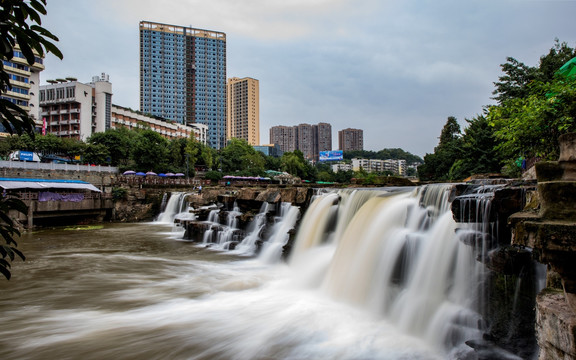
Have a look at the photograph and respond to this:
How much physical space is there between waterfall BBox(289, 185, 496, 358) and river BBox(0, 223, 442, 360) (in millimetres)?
398

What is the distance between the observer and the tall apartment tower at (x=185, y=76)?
Answer: 117062 millimetres

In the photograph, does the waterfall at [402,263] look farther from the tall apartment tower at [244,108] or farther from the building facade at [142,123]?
the tall apartment tower at [244,108]

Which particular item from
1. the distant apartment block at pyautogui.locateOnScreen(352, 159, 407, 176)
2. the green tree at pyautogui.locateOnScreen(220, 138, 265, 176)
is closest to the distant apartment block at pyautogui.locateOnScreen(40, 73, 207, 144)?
the green tree at pyautogui.locateOnScreen(220, 138, 265, 176)

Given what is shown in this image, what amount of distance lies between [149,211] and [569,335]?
33.4m

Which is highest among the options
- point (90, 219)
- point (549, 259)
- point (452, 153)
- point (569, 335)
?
point (452, 153)

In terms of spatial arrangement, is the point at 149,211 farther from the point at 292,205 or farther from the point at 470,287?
the point at 470,287

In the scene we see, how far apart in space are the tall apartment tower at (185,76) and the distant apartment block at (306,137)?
68.7m

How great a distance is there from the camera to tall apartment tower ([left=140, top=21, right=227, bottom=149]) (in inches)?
4609

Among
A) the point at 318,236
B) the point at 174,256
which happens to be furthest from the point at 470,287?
the point at 174,256

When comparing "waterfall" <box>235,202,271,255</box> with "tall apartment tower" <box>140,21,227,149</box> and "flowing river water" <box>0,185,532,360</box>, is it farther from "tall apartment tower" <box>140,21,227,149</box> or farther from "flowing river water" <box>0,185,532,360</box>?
"tall apartment tower" <box>140,21,227,149</box>

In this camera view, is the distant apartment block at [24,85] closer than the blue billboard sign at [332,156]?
Yes

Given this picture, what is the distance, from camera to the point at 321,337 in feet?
21.4

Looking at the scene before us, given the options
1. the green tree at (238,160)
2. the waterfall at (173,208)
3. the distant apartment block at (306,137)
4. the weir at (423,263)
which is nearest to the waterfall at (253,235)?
the weir at (423,263)

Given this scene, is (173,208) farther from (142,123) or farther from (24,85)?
(142,123)
